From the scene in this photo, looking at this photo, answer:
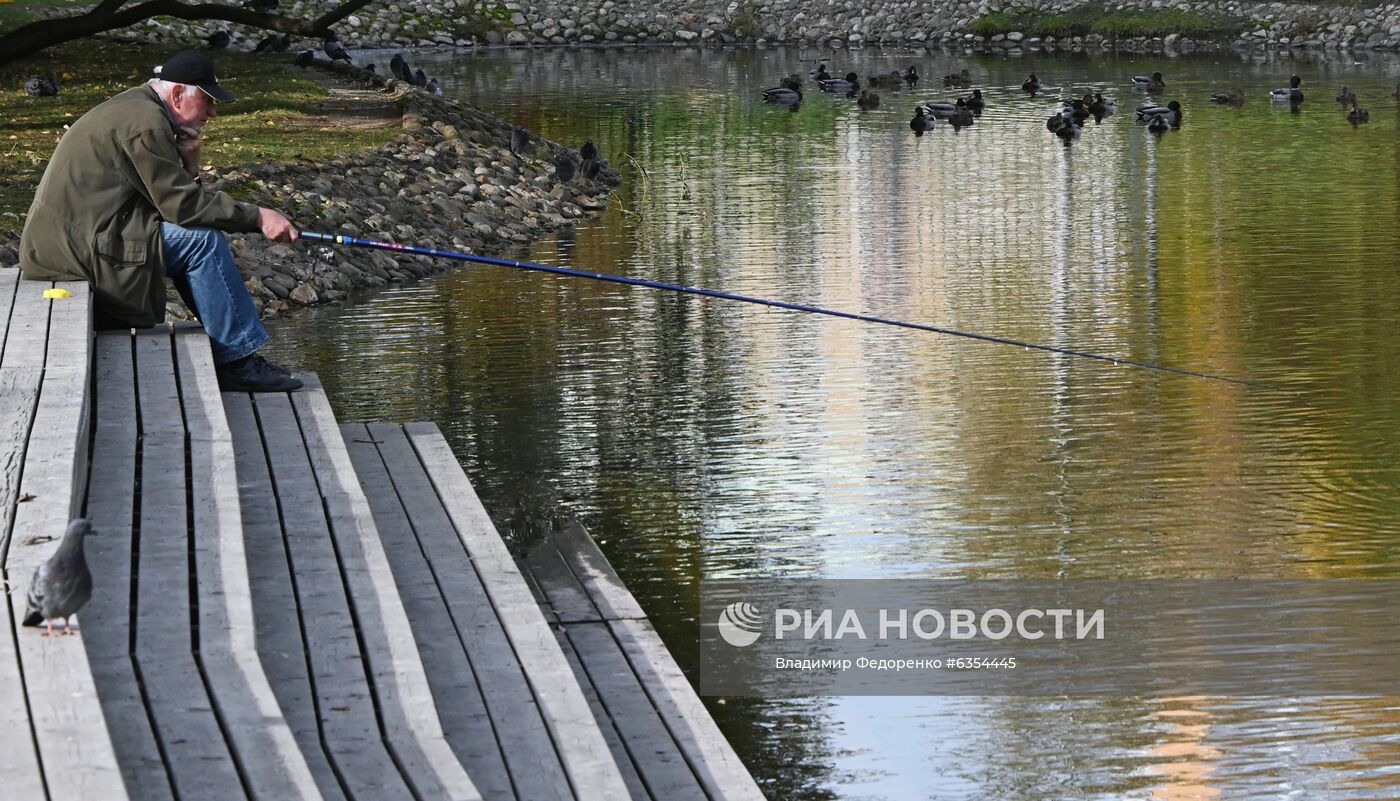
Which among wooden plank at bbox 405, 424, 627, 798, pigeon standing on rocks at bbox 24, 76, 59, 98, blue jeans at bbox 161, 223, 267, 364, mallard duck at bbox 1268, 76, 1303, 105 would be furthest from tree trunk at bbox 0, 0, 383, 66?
wooden plank at bbox 405, 424, 627, 798

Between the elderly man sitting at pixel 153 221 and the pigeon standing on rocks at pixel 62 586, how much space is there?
3.21 meters

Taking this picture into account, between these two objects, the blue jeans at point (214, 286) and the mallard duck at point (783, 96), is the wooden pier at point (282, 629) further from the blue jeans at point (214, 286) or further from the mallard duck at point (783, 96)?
the mallard duck at point (783, 96)

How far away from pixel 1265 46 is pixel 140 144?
3976cm

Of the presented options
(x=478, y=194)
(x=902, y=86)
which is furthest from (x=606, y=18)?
(x=478, y=194)

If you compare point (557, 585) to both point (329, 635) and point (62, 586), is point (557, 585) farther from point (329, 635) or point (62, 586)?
point (62, 586)

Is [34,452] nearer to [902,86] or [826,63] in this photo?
[902,86]

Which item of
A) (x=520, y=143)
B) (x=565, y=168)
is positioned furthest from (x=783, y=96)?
(x=565, y=168)

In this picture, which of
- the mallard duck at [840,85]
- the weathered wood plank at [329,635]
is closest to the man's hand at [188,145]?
the weathered wood plank at [329,635]

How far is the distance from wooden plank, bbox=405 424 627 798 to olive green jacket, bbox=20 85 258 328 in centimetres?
137

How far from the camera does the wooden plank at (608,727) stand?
5191 mm

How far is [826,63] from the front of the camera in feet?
144

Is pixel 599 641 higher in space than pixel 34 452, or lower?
lower

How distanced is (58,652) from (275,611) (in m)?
0.92

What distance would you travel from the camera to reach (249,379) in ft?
25.8
